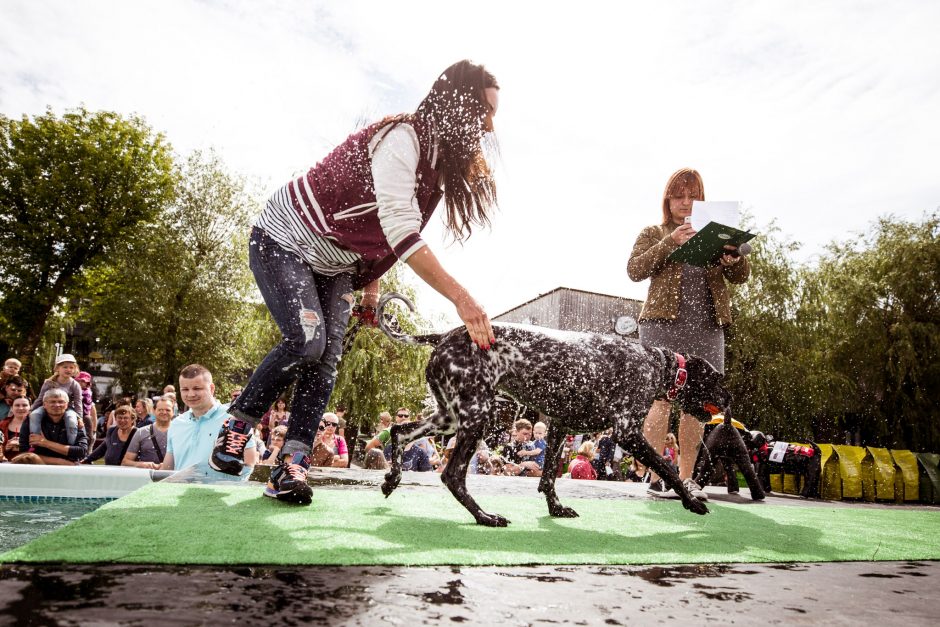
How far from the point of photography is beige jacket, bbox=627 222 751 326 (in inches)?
173

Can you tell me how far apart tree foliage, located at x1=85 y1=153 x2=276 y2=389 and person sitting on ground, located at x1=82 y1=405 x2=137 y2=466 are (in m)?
14.8

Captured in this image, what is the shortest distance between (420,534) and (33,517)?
2518 millimetres

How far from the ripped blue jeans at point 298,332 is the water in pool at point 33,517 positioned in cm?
116

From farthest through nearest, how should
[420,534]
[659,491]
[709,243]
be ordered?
[659,491] < [709,243] < [420,534]

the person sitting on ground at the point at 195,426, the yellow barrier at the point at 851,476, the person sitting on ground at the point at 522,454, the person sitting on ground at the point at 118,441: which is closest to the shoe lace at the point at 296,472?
the person sitting on ground at the point at 195,426

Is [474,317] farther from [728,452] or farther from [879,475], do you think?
[879,475]

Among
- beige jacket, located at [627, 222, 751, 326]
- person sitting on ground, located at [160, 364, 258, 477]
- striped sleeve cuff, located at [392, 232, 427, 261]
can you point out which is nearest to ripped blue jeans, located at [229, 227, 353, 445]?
striped sleeve cuff, located at [392, 232, 427, 261]

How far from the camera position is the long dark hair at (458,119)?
2730 mm

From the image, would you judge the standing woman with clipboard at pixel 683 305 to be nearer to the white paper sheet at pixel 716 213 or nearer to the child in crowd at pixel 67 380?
the white paper sheet at pixel 716 213

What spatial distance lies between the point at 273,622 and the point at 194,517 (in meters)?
1.18

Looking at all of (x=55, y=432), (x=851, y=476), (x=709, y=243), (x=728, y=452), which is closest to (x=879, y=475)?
(x=851, y=476)

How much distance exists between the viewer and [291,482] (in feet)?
8.66

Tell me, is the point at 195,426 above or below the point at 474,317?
below

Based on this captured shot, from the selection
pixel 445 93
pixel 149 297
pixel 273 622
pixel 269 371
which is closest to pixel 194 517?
pixel 269 371
